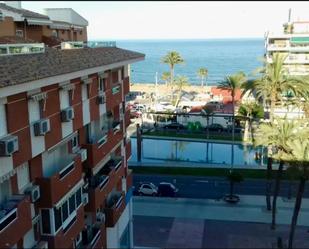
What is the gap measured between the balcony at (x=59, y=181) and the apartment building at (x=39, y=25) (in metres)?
6.63

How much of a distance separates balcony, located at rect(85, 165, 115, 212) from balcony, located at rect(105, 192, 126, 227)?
43.1 inches

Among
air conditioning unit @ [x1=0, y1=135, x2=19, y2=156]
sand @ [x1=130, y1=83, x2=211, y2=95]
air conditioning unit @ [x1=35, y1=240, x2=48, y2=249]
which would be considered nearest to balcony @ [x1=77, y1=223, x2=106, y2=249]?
air conditioning unit @ [x1=35, y1=240, x2=48, y2=249]

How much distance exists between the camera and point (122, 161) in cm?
2217

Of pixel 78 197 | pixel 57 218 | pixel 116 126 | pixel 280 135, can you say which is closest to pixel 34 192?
pixel 57 218

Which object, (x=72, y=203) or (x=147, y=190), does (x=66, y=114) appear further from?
(x=147, y=190)

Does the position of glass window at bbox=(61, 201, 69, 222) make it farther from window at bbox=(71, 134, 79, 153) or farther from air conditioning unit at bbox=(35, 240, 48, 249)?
window at bbox=(71, 134, 79, 153)

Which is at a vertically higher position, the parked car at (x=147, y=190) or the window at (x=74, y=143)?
the window at (x=74, y=143)

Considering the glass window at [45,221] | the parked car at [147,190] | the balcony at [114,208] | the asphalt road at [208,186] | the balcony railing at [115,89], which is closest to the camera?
the glass window at [45,221]

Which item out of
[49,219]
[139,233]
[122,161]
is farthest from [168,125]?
[49,219]

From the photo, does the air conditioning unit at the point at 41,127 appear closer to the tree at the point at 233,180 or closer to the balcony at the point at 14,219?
the balcony at the point at 14,219

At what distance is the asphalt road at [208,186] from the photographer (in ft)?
112

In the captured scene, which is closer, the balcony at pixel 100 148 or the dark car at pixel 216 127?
the balcony at pixel 100 148

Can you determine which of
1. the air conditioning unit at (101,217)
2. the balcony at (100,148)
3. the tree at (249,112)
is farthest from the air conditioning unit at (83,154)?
the tree at (249,112)

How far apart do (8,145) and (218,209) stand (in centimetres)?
2265
